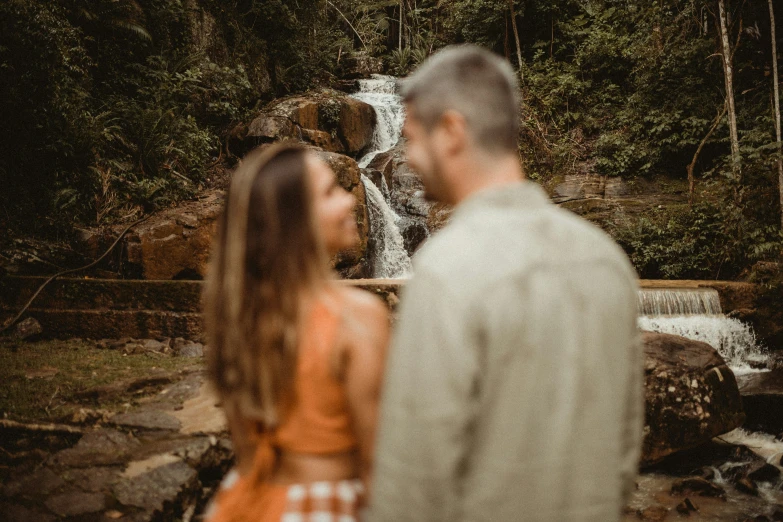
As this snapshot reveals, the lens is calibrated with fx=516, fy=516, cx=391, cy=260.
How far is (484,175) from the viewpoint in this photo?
44.4 inches

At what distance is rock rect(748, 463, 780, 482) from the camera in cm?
512

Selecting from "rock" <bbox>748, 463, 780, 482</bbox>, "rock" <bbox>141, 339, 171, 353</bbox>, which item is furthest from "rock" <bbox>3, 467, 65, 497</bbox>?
"rock" <bbox>748, 463, 780, 482</bbox>

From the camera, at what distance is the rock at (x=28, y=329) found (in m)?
6.09

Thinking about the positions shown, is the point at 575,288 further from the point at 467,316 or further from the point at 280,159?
the point at 280,159

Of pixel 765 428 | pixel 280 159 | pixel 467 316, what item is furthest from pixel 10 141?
pixel 765 428

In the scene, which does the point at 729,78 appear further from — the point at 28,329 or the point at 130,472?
the point at 28,329

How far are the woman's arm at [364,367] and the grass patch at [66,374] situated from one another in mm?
3599

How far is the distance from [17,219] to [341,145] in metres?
8.26

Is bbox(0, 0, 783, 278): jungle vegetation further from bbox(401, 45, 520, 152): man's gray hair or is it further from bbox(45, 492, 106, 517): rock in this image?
bbox(401, 45, 520, 152): man's gray hair

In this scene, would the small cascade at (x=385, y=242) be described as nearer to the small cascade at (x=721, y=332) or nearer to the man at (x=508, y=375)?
the small cascade at (x=721, y=332)

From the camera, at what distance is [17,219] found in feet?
26.8

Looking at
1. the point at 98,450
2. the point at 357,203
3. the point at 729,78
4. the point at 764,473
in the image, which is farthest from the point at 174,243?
the point at 729,78

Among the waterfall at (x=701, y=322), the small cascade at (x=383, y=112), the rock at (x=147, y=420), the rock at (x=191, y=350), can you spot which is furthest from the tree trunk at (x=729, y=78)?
the rock at (x=147, y=420)

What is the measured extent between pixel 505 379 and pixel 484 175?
0.44 meters
